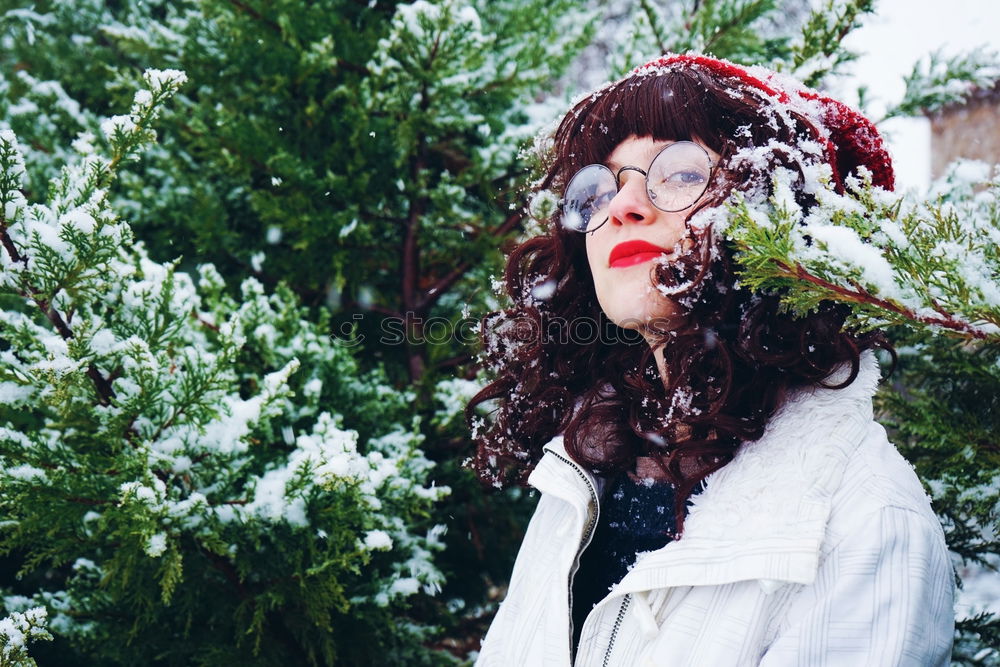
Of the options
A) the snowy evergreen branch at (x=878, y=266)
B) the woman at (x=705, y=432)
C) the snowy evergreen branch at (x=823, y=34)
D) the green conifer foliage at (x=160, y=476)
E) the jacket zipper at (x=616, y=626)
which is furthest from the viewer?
the snowy evergreen branch at (x=823, y=34)

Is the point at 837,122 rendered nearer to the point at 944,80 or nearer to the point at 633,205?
the point at 633,205

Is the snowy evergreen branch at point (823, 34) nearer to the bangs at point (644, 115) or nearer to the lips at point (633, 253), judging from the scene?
the bangs at point (644, 115)

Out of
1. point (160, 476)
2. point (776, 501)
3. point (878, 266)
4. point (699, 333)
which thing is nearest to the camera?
point (878, 266)

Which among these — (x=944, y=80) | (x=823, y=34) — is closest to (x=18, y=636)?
(x=823, y=34)

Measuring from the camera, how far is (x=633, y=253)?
162 centimetres

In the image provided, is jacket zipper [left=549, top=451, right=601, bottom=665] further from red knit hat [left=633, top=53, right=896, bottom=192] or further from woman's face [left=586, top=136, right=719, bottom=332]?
red knit hat [left=633, top=53, right=896, bottom=192]

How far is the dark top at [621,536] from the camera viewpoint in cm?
163

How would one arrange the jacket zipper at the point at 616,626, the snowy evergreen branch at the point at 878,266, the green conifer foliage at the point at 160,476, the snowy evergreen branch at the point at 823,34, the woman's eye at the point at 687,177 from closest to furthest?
1. the snowy evergreen branch at the point at 878,266
2. the jacket zipper at the point at 616,626
3. the woman's eye at the point at 687,177
4. the green conifer foliage at the point at 160,476
5. the snowy evergreen branch at the point at 823,34

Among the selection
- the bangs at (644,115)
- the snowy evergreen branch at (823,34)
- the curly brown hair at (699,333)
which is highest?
the snowy evergreen branch at (823,34)

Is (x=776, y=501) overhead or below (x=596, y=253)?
below

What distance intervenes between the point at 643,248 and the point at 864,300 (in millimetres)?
574

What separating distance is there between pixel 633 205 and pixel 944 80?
1708 mm

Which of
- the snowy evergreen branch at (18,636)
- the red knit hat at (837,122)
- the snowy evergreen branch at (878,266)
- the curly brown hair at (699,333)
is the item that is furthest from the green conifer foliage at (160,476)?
the red knit hat at (837,122)

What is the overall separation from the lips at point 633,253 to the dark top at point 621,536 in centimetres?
53
